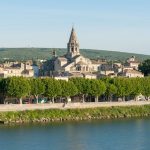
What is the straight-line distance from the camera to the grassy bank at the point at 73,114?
60906mm

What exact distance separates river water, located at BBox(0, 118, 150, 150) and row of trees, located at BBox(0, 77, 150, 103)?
7923 millimetres

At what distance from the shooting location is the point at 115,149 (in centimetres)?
4400

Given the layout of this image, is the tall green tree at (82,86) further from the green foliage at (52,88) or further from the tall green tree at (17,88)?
the tall green tree at (17,88)

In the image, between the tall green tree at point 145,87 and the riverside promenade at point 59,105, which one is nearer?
the riverside promenade at point 59,105

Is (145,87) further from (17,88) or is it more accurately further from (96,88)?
(17,88)

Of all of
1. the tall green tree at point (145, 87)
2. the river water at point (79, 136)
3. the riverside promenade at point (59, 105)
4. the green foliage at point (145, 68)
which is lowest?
the river water at point (79, 136)

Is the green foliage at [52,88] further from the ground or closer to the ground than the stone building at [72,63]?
closer to the ground

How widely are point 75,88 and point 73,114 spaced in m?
5.83

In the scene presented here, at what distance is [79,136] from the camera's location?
5122 cm

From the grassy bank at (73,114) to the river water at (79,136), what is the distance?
2.74 meters

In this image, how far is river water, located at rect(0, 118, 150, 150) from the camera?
4547 centimetres

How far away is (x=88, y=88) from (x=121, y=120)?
29.0 feet

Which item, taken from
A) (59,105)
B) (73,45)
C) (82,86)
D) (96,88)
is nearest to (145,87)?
(96,88)

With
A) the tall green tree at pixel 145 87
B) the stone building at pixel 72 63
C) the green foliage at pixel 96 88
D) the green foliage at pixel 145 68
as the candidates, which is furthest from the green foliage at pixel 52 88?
the green foliage at pixel 145 68
